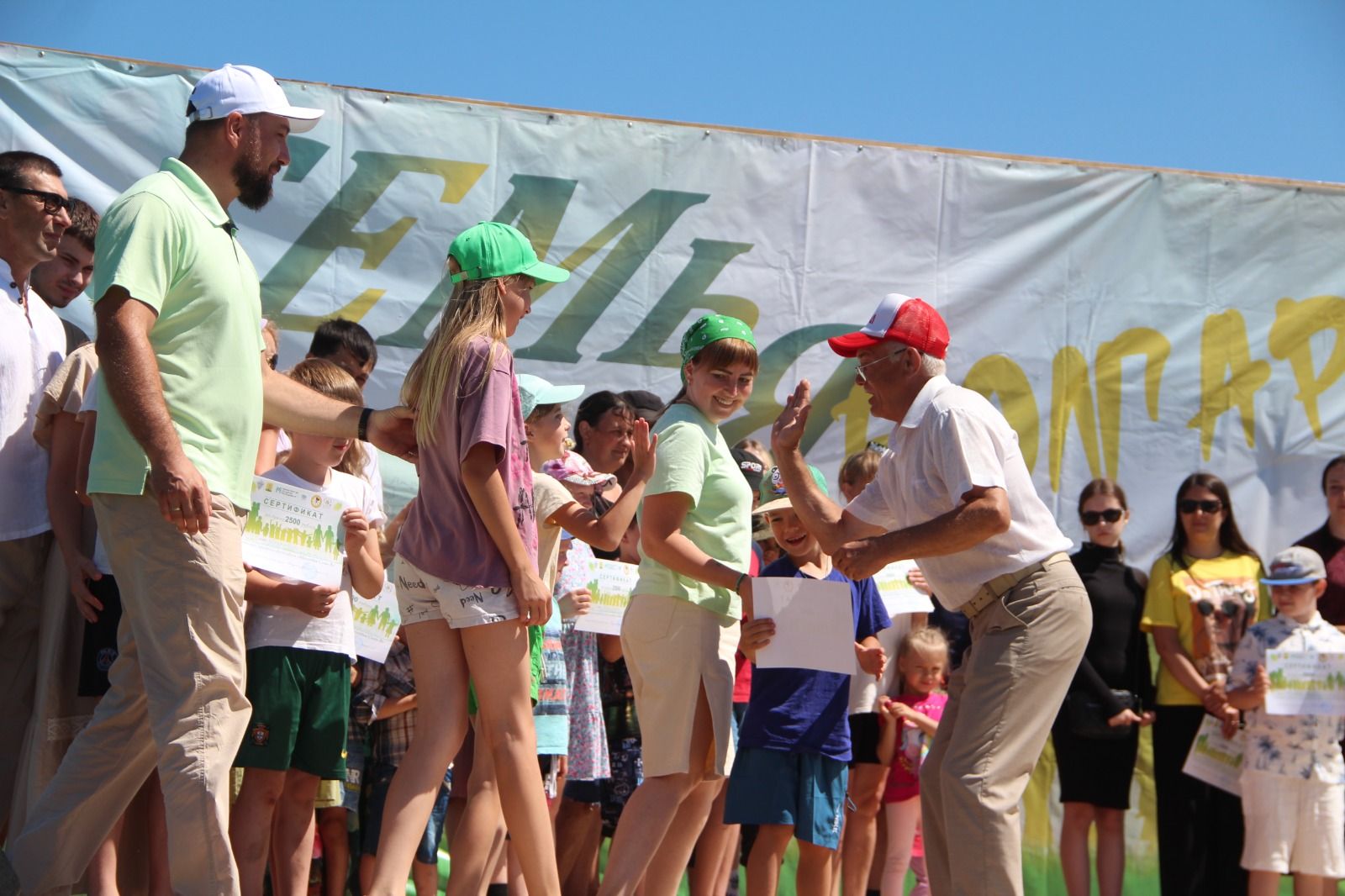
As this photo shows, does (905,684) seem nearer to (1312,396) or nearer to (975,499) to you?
(975,499)

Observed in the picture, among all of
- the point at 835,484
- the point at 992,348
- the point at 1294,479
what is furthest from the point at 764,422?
the point at 1294,479

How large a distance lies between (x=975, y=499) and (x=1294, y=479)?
387 cm

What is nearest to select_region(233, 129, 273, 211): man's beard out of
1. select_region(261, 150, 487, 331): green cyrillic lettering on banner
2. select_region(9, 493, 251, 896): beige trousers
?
select_region(9, 493, 251, 896): beige trousers

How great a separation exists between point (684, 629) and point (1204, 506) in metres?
3.19

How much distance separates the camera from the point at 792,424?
430 cm

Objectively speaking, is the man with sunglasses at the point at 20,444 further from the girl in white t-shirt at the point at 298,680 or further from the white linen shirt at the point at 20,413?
the girl in white t-shirt at the point at 298,680

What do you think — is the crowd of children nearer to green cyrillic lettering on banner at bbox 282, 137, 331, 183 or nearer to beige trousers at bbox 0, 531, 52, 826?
beige trousers at bbox 0, 531, 52, 826

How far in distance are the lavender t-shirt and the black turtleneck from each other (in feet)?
10.7

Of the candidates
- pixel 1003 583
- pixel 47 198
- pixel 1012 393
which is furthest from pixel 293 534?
pixel 1012 393

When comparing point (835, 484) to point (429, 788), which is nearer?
point (429, 788)

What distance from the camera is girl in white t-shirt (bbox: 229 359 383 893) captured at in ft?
13.5

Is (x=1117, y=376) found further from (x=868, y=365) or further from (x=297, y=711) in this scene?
(x=297, y=711)

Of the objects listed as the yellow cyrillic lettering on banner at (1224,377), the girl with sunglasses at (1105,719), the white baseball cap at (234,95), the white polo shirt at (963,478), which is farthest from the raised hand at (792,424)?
the yellow cyrillic lettering on banner at (1224,377)

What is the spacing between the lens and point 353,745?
5.18m
